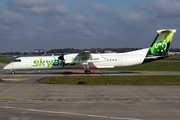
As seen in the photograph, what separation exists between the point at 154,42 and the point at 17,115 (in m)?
28.3

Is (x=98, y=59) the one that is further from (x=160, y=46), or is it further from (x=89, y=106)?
(x=89, y=106)

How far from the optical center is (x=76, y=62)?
33.3 metres

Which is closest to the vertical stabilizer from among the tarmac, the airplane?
the airplane

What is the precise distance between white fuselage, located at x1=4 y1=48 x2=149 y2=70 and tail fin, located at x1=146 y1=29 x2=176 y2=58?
122cm

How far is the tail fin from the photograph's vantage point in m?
33.1

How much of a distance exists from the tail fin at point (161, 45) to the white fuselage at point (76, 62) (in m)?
1.22

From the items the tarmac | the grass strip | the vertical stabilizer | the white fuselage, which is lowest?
the tarmac

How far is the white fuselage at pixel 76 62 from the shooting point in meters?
33.2

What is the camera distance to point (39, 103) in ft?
44.0

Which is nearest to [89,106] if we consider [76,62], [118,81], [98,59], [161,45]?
[118,81]

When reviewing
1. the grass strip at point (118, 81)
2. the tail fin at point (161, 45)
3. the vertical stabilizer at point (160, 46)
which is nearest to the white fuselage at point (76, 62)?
the vertical stabilizer at point (160, 46)

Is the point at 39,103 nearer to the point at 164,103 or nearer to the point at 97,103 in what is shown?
the point at 97,103

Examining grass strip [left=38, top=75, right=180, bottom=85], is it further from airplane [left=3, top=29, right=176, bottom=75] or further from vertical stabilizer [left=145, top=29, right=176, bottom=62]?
vertical stabilizer [left=145, top=29, right=176, bottom=62]

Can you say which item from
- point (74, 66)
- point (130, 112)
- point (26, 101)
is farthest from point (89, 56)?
point (130, 112)
